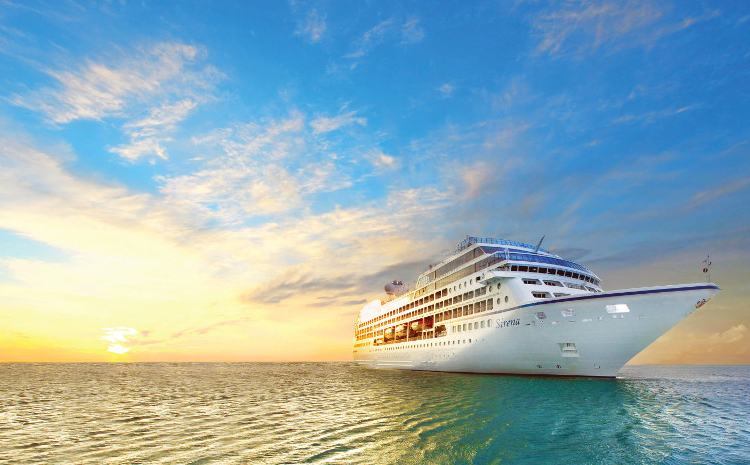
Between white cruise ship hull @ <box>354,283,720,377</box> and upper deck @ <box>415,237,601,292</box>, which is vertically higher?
upper deck @ <box>415,237,601,292</box>

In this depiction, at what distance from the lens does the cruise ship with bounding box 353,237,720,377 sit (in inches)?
1390

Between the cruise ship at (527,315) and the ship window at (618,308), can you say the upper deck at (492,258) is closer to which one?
the cruise ship at (527,315)

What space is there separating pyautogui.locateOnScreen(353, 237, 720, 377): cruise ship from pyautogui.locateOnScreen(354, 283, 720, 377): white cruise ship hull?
84 mm

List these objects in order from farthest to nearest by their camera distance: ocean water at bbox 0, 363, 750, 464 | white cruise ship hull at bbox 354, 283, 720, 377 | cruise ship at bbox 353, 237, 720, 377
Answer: cruise ship at bbox 353, 237, 720, 377 < white cruise ship hull at bbox 354, 283, 720, 377 < ocean water at bbox 0, 363, 750, 464

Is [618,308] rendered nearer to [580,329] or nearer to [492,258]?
[580,329]

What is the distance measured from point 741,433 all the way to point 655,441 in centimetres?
626

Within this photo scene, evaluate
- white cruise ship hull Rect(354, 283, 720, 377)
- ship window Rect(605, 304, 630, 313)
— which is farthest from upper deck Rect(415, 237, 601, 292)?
ship window Rect(605, 304, 630, 313)

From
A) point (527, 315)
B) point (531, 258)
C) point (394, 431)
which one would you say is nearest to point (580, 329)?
point (527, 315)

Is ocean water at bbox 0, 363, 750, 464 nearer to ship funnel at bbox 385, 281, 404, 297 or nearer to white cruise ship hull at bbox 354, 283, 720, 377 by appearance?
white cruise ship hull at bbox 354, 283, 720, 377

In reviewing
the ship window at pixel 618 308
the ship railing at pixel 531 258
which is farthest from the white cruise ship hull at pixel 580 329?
the ship railing at pixel 531 258

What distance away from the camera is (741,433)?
19016 mm

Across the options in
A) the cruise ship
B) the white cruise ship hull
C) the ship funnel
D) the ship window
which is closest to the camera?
the white cruise ship hull

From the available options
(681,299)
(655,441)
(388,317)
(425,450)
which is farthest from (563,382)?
(388,317)

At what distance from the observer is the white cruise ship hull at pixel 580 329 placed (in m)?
34.7
